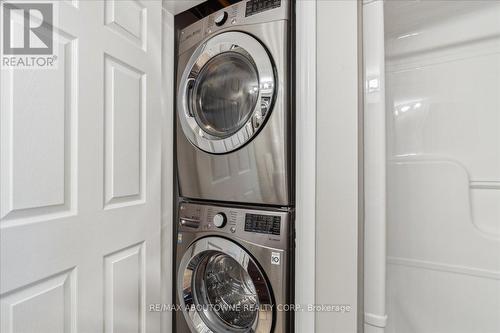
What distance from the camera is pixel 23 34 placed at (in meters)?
0.72

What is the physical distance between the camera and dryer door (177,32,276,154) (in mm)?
1120

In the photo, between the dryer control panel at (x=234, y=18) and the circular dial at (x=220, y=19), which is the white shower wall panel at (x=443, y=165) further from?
the circular dial at (x=220, y=19)

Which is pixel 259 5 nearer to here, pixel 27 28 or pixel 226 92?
pixel 226 92

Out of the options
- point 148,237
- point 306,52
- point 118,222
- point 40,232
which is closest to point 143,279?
point 148,237

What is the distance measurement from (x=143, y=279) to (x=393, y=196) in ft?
4.14

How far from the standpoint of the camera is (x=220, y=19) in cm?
126

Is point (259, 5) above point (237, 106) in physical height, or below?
above

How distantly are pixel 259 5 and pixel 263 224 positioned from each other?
37.9 inches

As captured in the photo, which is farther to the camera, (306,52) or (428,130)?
(428,130)

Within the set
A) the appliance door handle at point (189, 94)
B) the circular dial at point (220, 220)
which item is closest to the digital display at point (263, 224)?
the circular dial at point (220, 220)

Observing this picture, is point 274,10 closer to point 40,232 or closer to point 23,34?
point 23,34

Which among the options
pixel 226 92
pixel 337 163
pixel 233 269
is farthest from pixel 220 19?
pixel 233 269

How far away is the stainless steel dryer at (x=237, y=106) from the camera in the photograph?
3.58 ft

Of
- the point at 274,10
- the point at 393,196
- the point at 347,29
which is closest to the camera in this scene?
the point at 347,29
